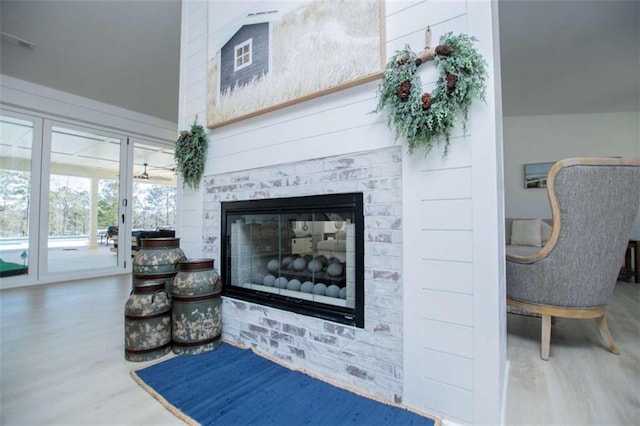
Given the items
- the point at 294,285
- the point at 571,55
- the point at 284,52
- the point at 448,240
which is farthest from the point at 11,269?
the point at 571,55

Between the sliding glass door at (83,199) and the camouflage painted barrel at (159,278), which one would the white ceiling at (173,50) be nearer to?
the sliding glass door at (83,199)

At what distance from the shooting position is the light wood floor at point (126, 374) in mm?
1345

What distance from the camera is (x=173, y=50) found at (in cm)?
360

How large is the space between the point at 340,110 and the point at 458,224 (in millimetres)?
859

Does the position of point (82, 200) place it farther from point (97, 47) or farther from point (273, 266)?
point (273, 266)

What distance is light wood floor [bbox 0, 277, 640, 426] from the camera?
134 cm

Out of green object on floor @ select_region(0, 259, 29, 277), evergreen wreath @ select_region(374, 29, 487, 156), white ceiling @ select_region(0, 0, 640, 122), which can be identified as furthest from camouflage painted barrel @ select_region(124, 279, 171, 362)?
green object on floor @ select_region(0, 259, 29, 277)

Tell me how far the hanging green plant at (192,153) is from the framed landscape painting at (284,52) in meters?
0.15

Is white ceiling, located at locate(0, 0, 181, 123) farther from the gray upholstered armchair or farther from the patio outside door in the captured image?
the gray upholstered armchair

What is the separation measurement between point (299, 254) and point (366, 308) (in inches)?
24.5

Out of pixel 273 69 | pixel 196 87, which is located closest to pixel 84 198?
pixel 196 87

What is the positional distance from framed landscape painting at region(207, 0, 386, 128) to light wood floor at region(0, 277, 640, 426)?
1752 mm

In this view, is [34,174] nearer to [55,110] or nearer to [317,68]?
[55,110]

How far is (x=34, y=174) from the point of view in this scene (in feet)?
13.4
